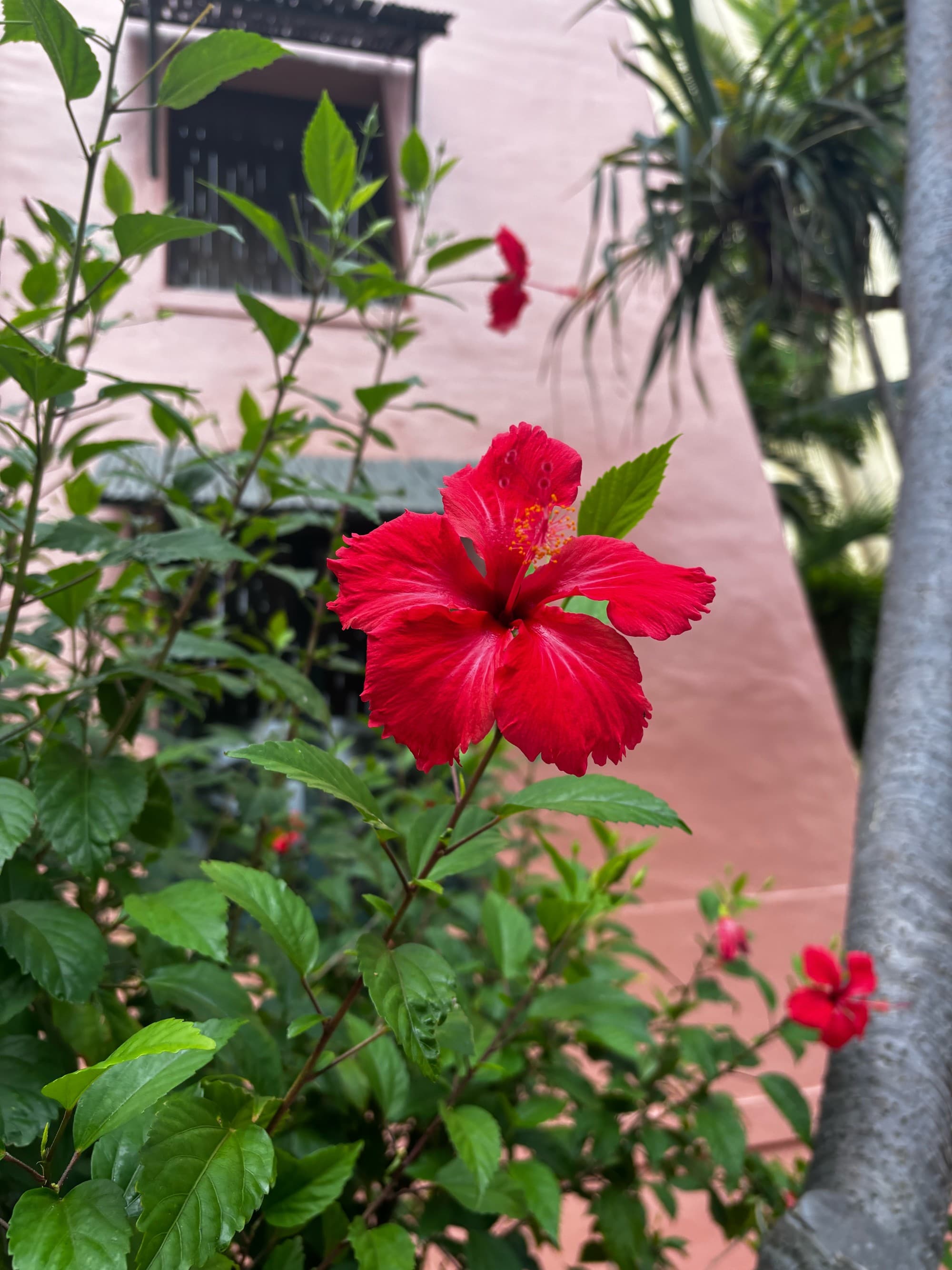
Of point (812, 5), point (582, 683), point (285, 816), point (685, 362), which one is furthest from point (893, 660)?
point (685, 362)

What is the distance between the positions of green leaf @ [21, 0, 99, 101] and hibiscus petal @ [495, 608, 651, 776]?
57 centimetres

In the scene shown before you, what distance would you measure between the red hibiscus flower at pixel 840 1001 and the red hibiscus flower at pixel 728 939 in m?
0.36

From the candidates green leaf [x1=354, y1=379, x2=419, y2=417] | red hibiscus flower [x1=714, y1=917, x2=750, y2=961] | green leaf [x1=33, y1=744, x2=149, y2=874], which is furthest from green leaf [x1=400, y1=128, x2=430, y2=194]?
red hibiscus flower [x1=714, y1=917, x2=750, y2=961]

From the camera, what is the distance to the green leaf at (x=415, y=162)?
1101 mm

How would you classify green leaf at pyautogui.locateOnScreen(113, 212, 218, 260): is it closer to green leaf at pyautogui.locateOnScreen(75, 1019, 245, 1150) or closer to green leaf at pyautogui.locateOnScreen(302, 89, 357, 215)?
green leaf at pyautogui.locateOnScreen(302, 89, 357, 215)

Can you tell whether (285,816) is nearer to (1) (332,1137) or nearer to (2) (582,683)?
(1) (332,1137)

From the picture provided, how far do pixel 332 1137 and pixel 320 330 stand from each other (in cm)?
254

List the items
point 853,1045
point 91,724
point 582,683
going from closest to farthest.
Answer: point 582,683, point 853,1045, point 91,724

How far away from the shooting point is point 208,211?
2.84 meters

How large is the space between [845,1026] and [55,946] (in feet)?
2.94

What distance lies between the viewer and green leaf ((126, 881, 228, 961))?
67 cm

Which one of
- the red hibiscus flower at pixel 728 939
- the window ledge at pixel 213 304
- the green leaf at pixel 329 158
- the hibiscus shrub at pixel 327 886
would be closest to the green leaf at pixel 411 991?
the hibiscus shrub at pixel 327 886

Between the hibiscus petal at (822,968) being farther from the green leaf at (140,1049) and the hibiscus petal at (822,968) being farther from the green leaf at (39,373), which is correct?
the green leaf at (39,373)

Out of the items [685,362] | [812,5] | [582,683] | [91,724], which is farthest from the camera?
[685,362]
